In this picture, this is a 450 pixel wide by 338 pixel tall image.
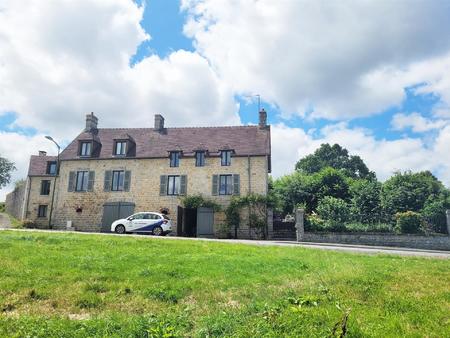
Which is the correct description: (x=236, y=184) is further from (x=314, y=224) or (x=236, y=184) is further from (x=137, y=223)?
(x=137, y=223)

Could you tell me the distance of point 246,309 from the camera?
483cm

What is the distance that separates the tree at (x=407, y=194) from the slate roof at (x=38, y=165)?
30197 millimetres

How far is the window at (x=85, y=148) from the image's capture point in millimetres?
26962

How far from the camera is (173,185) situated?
82.3 feet

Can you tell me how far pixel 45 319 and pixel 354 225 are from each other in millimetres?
19917

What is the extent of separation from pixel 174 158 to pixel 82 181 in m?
7.61

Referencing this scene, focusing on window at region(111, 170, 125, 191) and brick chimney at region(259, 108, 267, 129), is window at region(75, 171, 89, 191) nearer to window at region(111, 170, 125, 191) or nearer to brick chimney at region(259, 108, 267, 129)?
window at region(111, 170, 125, 191)

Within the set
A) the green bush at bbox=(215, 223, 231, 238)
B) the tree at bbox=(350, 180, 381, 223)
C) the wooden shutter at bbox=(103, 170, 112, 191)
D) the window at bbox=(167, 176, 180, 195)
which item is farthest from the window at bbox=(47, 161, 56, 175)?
the tree at bbox=(350, 180, 381, 223)

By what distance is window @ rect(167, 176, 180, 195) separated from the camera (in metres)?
25.0

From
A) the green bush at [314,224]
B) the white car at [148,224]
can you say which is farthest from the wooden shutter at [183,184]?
the green bush at [314,224]

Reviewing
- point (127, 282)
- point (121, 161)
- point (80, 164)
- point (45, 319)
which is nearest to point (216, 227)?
point (121, 161)

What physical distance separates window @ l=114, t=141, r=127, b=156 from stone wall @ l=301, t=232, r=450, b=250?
15285mm

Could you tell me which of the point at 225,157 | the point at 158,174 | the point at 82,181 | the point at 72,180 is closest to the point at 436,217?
the point at 225,157

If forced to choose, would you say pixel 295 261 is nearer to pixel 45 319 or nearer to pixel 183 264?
pixel 183 264
